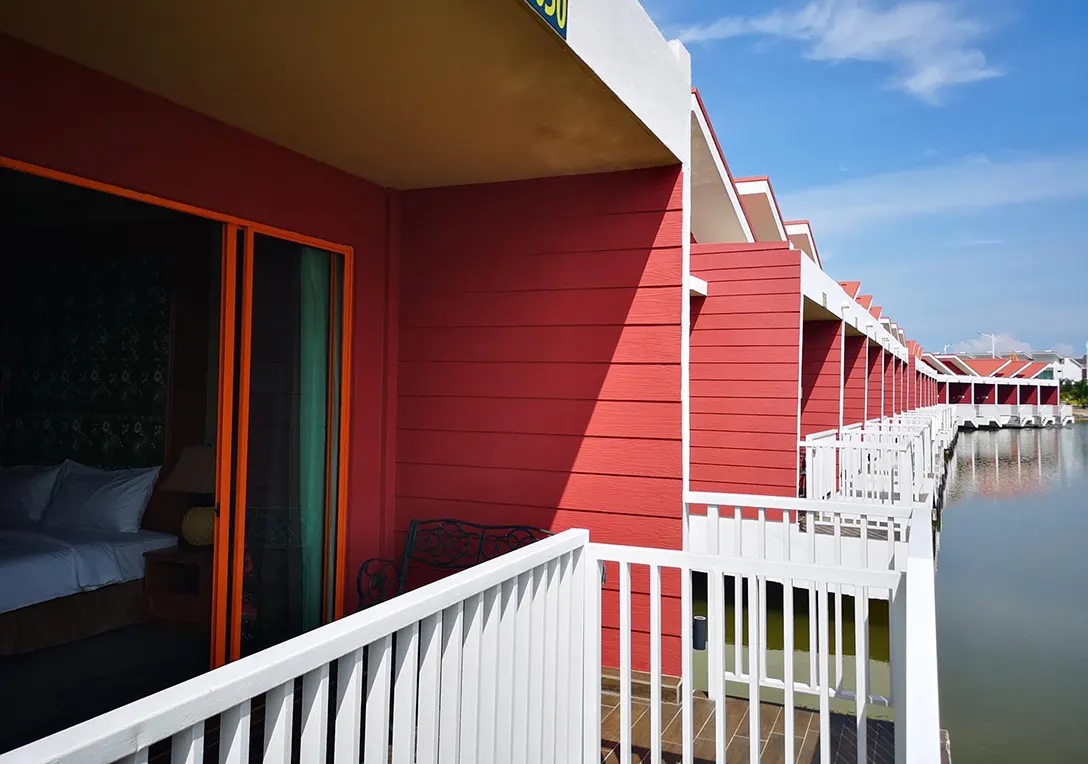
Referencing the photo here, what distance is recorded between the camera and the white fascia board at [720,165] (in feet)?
20.1

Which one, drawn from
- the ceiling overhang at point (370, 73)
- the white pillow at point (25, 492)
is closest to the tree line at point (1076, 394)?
the ceiling overhang at point (370, 73)

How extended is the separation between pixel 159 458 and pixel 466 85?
1934 millimetres

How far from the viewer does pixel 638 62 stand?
9.80 feet

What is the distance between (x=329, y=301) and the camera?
3.87m

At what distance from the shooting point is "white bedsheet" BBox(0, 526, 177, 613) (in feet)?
9.33

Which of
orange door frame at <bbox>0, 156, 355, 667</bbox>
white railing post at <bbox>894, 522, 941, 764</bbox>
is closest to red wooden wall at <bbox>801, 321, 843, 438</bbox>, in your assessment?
orange door frame at <bbox>0, 156, 355, 667</bbox>

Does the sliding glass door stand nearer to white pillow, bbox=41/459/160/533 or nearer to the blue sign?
white pillow, bbox=41/459/160/533

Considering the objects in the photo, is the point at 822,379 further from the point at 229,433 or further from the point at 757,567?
the point at 229,433

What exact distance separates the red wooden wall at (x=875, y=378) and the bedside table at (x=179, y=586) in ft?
42.9

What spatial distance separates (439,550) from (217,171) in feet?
7.23

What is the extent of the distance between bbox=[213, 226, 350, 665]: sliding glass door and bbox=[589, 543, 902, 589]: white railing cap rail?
160cm

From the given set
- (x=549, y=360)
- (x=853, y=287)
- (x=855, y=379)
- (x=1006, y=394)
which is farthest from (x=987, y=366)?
(x=549, y=360)

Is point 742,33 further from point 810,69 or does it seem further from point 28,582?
point 28,582

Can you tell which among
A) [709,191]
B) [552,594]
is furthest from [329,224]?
[709,191]
